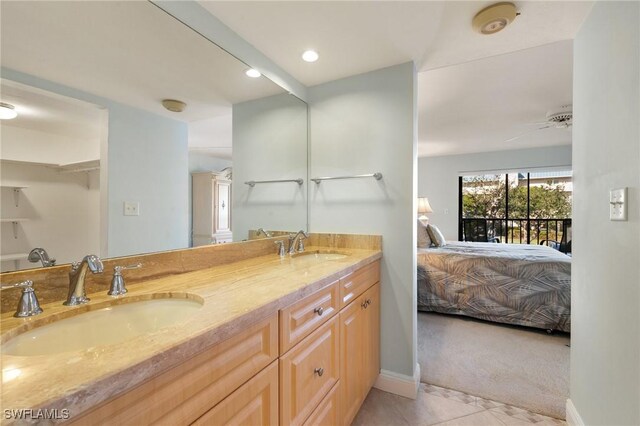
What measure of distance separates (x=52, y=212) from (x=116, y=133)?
14.7 inches

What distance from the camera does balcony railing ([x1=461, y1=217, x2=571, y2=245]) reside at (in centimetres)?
567

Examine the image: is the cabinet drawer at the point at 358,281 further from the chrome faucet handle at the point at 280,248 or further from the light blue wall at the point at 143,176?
the light blue wall at the point at 143,176

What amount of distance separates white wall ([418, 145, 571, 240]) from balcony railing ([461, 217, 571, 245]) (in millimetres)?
398

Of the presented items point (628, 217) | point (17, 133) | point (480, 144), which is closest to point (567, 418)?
point (628, 217)

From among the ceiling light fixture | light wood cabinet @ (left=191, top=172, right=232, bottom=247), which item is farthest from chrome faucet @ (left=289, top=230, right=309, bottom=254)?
the ceiling light fixture

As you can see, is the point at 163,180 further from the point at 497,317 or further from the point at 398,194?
the point at 497,317

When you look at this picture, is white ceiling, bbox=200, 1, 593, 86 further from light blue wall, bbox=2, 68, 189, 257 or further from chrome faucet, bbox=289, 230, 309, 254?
chrome faucet, bbox=289, 230, 309, 254

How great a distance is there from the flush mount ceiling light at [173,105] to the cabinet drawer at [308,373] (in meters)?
1.20

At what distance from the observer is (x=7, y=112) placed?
0.80 meters

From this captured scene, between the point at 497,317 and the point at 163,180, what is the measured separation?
318 centimetres

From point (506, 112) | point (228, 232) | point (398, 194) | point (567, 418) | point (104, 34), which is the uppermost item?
point (506, 112)

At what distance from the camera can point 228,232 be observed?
1.67 m

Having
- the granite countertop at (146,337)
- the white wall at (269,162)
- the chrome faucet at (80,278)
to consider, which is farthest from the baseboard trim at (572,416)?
the chrome faucet at (80,278)

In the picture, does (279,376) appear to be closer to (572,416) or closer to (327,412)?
(327,412)
